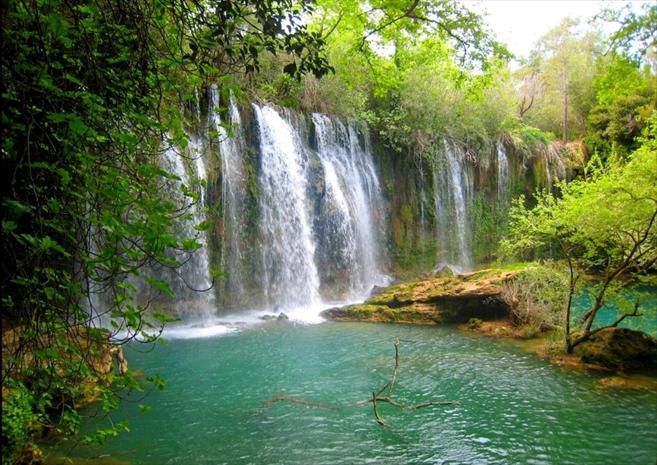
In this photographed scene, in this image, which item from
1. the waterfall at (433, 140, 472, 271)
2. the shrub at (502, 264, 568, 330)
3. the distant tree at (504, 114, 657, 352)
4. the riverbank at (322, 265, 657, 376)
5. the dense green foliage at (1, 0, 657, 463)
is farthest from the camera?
the waterfall at (433, 140, 472, 271)

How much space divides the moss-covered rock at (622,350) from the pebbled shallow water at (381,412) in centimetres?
84

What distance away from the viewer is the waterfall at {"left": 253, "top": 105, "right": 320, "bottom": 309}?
1702 centimetres

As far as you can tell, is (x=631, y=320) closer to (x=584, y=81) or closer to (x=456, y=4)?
(x=456, y=4)

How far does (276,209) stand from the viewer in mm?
17266

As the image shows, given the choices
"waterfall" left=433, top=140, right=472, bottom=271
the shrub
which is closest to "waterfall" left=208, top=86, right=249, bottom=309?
the shrub

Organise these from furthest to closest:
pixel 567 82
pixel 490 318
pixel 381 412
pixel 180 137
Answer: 1. pixel 567 82
2. pixel 490 318
3. pixel 381 412
4. pixel 180 137

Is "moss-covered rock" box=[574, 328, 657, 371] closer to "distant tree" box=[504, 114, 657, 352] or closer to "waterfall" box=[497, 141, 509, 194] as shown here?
"distant tree" box=[504, 114, 657, 352]

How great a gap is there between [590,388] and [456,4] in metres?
6.67

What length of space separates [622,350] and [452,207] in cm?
1461

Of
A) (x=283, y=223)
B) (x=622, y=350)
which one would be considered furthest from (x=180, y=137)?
(x=283, y=223)

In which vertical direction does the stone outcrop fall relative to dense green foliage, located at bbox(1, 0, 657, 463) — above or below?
below

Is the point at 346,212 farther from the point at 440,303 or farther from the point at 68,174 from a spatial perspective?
the point at 68,174

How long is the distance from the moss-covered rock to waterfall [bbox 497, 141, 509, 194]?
641 inches

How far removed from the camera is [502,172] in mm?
25719
